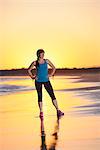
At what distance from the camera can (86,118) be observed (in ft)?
17.6

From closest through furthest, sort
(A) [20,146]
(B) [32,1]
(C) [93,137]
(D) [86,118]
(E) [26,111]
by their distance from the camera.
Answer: (A) [20,146] → (C) [93,137] → (D) [86,118] → (E) [26,111] → (B) [32,1]

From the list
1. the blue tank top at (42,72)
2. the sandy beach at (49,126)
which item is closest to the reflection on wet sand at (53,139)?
the sandy beach at (49,126)

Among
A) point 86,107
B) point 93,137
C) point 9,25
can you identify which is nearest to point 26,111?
point 86,107

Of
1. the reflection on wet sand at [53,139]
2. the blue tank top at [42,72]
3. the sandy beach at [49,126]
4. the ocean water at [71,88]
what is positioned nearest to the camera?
the reflection on wet sand at [53,139]

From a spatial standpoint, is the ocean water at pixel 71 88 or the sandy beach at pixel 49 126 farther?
the ocean water at pixel 71 88

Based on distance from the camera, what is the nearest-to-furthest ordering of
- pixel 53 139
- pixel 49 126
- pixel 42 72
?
pixel 53 139 < pixel 49 126 < pixel 42 72

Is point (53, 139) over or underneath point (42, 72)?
underneath

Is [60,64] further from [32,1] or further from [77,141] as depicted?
[77,141]

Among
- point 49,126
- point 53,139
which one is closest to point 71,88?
point 49,126

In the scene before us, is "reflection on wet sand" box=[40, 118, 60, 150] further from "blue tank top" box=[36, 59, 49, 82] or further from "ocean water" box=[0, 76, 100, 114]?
"ocean water" box=[0, 76, 100, 114]

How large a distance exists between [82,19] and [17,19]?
995 millimetres

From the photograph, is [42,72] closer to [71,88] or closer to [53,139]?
[53,139]

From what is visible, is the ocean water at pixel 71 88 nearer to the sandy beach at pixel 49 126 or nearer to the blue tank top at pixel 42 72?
the sandy beach at pixel 49 126

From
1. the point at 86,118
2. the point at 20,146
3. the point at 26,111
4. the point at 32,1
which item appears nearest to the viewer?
the point at 20,146
